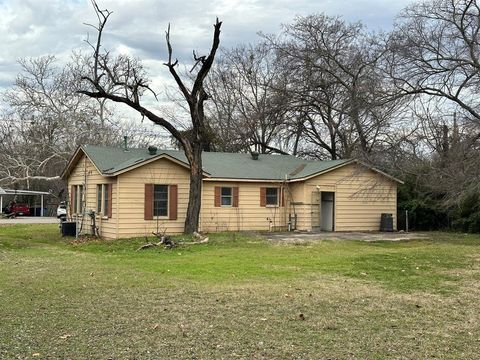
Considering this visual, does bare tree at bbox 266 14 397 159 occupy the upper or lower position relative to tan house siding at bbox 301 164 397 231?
upper

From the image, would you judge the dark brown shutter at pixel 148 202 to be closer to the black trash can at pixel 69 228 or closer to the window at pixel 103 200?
the window at pixel 103 200

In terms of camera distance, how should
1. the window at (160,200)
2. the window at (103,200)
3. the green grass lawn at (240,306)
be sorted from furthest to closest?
the window at (103,200), the window at (160,200), the green grass lawn at (240,306)

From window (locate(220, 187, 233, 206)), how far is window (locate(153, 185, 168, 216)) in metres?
2.98

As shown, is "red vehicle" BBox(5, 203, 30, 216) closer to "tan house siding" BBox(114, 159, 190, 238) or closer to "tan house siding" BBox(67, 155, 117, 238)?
"tan house siding" BBox(67, 155, 117, 238)

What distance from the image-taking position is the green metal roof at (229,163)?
22266 mm

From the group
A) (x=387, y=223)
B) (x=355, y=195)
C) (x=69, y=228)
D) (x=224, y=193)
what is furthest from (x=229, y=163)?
(x=387, y=223)

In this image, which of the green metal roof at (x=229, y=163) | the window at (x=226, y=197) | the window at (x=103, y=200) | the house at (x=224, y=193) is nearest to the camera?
the house at (x=224, y=193)

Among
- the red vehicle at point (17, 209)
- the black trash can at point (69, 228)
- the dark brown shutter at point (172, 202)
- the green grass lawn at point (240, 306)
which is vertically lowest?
the green grass lawn at point (240, 306)

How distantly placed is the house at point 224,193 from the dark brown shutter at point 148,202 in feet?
0.12

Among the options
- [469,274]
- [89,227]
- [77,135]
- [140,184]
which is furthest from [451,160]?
[77,135]

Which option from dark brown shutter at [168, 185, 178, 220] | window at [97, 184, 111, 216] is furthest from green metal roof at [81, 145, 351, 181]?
dark brown shutter at [168, 185, 178, 220]

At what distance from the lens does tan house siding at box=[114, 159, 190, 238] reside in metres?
21.1

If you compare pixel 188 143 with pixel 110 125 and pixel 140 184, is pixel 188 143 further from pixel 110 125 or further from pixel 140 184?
pixel 110 125

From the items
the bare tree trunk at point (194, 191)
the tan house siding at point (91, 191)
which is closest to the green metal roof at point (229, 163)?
the tan house siding at point (91, 191)
